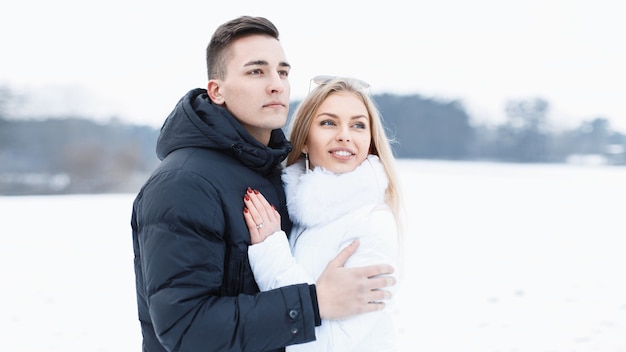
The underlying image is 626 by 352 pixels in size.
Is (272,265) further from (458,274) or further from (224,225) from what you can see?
(458,274)

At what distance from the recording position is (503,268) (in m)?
7.32

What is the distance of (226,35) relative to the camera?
1.79m

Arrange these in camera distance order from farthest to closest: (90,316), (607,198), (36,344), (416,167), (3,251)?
(416,167)
(607,198)
(3,251)
(90,316)
(36,344)

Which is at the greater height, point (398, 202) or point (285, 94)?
point (285, 94)

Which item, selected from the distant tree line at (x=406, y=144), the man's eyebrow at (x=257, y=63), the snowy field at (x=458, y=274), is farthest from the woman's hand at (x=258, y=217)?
the distant tree line at (x=406, y=144)

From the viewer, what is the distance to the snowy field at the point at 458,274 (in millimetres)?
5102

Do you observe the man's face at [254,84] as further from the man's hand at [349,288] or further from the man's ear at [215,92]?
the man's hand at [349,288]

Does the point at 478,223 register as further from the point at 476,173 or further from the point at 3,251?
the point at 3,251

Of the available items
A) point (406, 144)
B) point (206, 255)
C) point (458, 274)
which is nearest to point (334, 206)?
point (206, 255)

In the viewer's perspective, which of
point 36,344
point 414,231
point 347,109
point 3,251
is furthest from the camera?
point 414,231

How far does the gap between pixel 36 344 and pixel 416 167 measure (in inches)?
474

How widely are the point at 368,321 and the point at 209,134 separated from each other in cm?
73

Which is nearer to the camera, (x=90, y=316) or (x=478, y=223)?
(x=90, y=316)

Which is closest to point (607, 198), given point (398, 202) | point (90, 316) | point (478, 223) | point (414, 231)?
→ point (478, 223)
